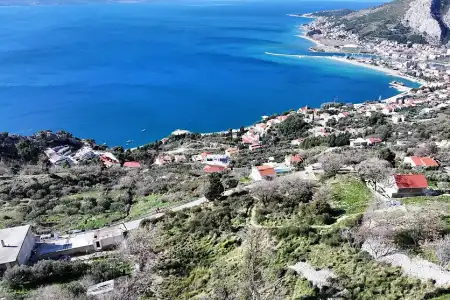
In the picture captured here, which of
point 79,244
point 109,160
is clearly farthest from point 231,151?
point 79,244

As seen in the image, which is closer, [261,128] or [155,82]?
[261,128]

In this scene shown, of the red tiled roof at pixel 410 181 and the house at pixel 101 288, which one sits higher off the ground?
the red tiled roof at pixel 410 181

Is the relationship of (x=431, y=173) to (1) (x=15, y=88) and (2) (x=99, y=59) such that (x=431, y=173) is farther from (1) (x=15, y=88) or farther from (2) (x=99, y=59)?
(2) (x=99, y=59)

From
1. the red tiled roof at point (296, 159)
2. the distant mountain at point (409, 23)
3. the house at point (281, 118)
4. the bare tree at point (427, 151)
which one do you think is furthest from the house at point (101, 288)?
the distant mountain at point (409, 23)

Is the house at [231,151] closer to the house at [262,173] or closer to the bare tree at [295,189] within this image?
the house at [262,173]

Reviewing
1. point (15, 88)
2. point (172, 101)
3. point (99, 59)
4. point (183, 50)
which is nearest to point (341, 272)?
point (172, 101)

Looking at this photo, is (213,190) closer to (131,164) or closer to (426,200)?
(426,200)

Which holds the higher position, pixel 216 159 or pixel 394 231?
pixel 394 231

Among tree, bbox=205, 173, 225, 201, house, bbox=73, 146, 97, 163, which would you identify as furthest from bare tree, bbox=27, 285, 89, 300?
house, bbox=73, 146, 97, 163
